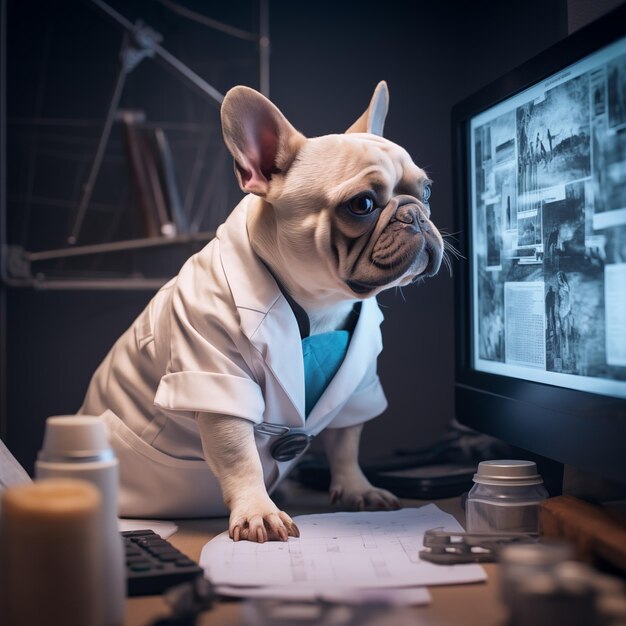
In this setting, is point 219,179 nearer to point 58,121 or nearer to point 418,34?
point 58,121

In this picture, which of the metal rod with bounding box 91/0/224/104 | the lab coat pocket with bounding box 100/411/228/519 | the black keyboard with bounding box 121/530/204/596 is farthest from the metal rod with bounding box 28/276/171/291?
the black keyboard with bounding box 121/530/204/596

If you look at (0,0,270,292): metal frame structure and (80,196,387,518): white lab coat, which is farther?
(0,0,270,292): metal frame structure

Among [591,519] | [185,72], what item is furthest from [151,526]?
[185,72]

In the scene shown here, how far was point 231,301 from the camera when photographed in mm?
1047

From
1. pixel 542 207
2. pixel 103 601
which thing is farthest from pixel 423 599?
pixel 542 207

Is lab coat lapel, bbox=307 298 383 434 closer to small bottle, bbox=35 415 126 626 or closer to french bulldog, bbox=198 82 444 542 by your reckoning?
french bulldog, bbox=198 82 444 542

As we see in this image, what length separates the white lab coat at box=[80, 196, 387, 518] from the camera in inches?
40.1

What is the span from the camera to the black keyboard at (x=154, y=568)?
2.40ft

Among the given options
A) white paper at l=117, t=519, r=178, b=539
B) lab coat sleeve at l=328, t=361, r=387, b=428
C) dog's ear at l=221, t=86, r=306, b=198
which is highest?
dog's ear at l=221, t=86, r=306, b=198

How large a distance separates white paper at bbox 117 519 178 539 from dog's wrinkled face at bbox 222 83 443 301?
35 centimetres

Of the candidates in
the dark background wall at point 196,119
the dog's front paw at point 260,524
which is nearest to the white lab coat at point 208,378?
the dog's front paw at point 260,524

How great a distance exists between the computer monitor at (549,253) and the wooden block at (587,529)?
39 mm

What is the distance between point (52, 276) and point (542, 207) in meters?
1.04

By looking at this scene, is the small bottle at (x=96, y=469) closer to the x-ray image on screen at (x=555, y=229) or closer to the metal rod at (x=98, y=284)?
the x-ray image on screen at (x=555, y=229)
